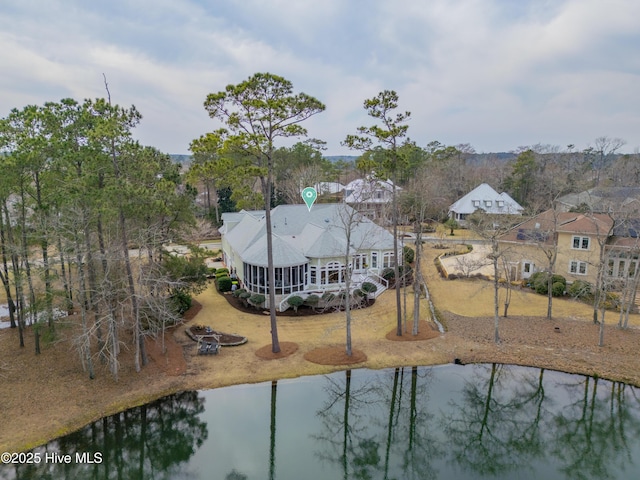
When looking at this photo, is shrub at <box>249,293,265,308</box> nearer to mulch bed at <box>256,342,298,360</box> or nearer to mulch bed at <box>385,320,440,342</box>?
mulch bed at <box>256,342,298,360</box>

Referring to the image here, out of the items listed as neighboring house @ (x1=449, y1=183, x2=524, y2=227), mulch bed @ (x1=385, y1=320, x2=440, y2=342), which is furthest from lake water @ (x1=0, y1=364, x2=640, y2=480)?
neighboring house @ (x1=449, y1=183, x2=524, y2=227)

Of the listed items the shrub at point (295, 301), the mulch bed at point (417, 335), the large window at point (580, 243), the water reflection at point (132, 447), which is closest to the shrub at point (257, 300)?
the shrub at point (295, 301)

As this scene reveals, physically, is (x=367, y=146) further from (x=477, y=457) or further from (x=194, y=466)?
(x=194, y=466)

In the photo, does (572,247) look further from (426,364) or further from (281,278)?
(281,278)

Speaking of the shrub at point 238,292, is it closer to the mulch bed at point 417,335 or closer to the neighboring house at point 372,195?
the neighboring house at point 372,195

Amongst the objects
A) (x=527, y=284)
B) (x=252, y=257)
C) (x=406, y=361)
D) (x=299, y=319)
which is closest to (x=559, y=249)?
(x=527, y=284)

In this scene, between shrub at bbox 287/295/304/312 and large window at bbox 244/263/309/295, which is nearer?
shrub at bbox 287/295/304/312
